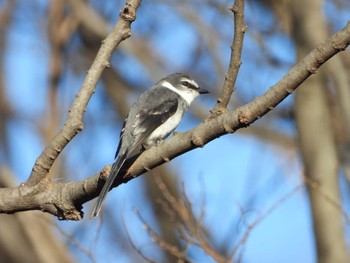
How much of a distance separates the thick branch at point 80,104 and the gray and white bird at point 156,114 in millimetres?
608

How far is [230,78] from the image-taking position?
3395 millimetres

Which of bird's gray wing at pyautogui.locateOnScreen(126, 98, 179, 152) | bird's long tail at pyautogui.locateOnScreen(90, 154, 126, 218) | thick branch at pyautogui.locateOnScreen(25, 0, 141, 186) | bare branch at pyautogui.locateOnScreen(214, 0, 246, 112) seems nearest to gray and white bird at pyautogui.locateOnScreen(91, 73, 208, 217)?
bird's gray wing at pyautogui.locateOnScreen(126, 98, 179, 152)

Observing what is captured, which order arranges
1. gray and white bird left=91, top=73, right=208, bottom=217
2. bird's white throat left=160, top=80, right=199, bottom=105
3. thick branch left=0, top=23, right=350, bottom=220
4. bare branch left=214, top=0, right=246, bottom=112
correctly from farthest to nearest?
bird's white throat left=160, top=80, right=199, bottom=105
gray and white bird left=91, top=73, right=208, bottom=217
bare branch left=214, top=0, right=246, bottom=112
thick branch left=0, top=23, right=350, bottom=220

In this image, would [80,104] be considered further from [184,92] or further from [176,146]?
[184,92]

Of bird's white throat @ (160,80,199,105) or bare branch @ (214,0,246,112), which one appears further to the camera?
bird's white throat @ (160,80,199,105)

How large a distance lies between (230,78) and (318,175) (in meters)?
2.42

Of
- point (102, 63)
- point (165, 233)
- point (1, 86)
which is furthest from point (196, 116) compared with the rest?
point (102, 63)

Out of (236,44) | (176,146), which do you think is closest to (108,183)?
(176,146)

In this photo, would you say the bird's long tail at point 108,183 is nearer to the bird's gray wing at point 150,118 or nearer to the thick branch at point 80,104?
the thick branch at point 80,104

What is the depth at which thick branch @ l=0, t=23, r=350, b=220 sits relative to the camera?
9.50ft

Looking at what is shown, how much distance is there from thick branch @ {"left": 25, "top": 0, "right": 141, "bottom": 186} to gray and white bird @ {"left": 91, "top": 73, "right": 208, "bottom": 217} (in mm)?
608

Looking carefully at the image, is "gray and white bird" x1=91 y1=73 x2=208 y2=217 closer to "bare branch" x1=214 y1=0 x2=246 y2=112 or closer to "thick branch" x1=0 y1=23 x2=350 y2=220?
"thick branch" x1=0 y1=23 x2=350 y2=220

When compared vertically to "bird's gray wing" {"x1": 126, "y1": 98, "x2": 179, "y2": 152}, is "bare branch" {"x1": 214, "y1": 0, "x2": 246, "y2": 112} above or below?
below

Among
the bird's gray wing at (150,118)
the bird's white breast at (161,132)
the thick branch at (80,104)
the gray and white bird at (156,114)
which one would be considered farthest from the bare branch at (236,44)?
the bird's white breast at (161,132)
